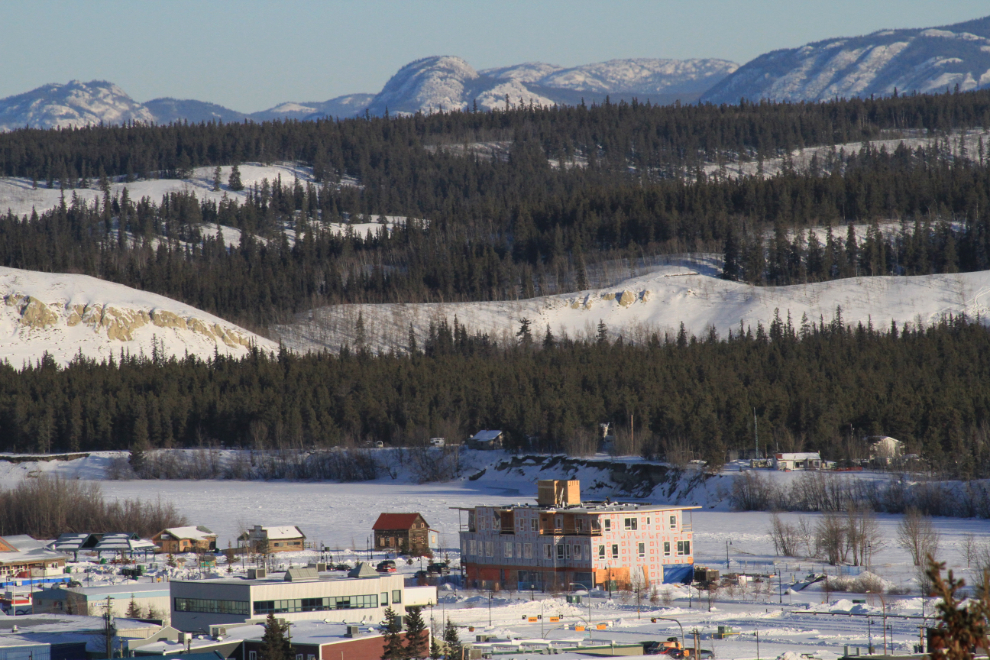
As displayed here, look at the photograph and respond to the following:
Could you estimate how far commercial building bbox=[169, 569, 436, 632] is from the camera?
45.8 metres

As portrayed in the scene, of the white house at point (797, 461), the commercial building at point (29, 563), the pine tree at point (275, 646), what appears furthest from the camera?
the white house at point (797, 461)

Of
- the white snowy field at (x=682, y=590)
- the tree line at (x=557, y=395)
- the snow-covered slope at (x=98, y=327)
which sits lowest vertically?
the white snowy field at (x=682, y=590)

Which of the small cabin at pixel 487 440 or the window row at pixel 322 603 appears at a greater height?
the small cabin at pixel 487 440

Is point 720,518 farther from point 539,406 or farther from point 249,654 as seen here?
point 249,654

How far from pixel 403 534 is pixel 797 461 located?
29.5 meters

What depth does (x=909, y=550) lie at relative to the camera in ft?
199

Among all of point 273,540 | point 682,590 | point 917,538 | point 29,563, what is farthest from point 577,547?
point 29,563

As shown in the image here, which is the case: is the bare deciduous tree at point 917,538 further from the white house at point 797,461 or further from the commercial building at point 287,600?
the white house at point 797,461

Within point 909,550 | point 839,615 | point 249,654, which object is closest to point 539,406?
Answer: point 909,550

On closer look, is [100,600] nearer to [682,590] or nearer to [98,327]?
[682,590]

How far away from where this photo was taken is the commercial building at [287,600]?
1805 inches

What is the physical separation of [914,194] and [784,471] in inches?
4456

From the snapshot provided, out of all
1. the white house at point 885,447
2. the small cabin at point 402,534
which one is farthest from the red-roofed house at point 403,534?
the white house at point 885,447

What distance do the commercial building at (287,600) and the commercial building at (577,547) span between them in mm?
12887
